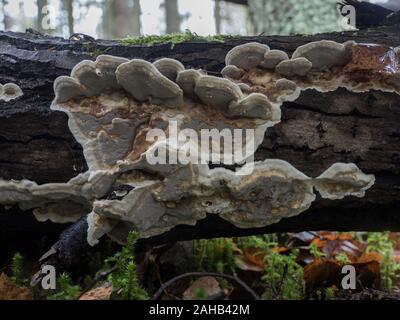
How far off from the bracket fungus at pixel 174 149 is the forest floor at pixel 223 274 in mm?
364

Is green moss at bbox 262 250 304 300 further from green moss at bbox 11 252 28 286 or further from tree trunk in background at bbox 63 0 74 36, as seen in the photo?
tree trunk in background at bbox 63 0 74 36

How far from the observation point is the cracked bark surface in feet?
7.13

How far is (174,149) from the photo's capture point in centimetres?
190

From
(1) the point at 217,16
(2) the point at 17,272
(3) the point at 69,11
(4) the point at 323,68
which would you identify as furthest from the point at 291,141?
(1) the point at 217,16

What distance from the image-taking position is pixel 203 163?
78.1 inches

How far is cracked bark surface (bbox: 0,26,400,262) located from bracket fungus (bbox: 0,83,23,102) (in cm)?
3

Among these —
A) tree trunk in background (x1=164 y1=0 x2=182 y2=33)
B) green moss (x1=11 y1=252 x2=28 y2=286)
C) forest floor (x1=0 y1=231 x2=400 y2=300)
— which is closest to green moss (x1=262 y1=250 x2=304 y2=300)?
forest floor (x1=0 y1=231 x2=400 y2=300)

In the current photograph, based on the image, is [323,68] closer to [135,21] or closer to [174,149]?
[174,149]

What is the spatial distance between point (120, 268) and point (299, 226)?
959 mm

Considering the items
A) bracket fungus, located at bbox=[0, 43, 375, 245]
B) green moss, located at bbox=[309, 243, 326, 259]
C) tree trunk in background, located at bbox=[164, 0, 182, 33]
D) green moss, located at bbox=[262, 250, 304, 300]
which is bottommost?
green moss, located at bbox=[262, 250, 304, 300]

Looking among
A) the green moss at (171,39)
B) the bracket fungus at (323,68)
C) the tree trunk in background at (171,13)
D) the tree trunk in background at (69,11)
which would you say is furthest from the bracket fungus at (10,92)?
the tree trunk in background at (69,11)

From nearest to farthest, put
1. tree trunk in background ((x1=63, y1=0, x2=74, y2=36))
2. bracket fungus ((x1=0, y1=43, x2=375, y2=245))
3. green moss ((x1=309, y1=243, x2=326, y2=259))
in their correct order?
bracket fungus ((x1=0, y1=43, x2=375, y2=245)) < green moss ((x1=309, y1=243, x2=326, y2=259)) < tree trunk in background ((x1=63, y1=0, x2=74, y2=36))
